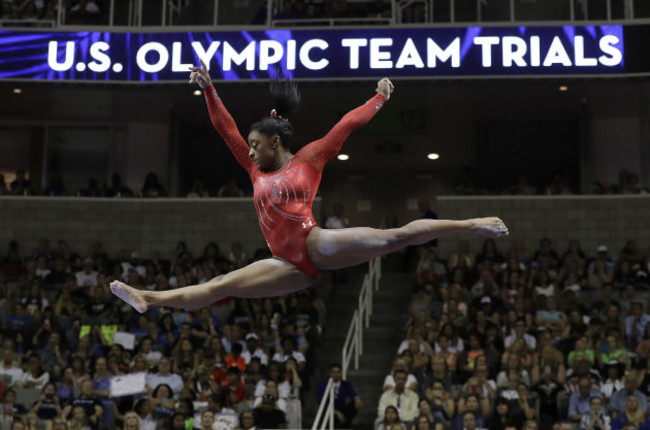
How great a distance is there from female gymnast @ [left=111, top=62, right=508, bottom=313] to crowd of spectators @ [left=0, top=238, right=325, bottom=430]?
235 inches

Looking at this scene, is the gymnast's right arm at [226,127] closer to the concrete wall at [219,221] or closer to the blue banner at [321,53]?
the blue banner at [321,53]

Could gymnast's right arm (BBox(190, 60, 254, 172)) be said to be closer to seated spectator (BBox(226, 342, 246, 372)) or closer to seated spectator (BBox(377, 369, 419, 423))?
seated spectator (BBox(377, 369, 419, 423))

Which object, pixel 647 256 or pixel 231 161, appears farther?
pixel 231 161

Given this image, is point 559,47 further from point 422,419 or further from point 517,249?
point 422,419

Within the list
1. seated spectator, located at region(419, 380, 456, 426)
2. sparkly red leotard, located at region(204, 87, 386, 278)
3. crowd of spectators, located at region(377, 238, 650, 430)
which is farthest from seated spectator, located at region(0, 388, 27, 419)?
sparkly red leotard, located at region(204, 87, 386, 278)

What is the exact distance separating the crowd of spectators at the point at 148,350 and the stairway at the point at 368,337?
0.56m

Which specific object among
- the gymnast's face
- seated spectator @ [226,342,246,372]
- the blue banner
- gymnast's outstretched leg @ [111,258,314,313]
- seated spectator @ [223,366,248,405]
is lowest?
seated spectator @ [223,366,248,405]

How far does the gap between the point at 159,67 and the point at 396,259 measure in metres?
6.46

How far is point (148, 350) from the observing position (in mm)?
14414

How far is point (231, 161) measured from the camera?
21547 millimetres

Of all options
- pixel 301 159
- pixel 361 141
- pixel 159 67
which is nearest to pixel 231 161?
pixel 361 141

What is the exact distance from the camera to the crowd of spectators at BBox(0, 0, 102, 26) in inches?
706

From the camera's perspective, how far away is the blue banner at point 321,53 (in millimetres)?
15430

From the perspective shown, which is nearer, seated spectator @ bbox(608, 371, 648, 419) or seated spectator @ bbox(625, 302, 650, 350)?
seated spectator @ bbox(608, 371, 648, 419)
